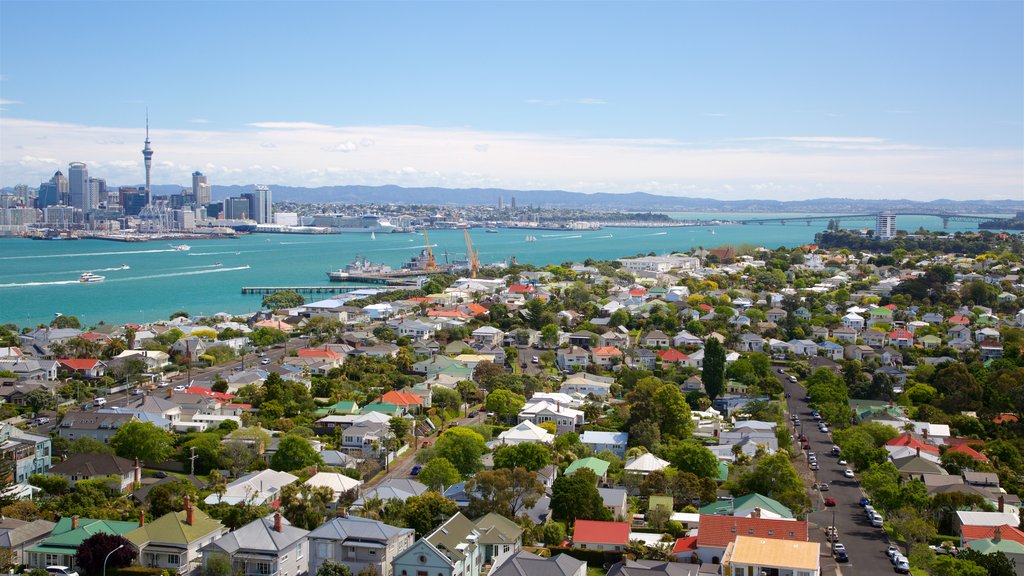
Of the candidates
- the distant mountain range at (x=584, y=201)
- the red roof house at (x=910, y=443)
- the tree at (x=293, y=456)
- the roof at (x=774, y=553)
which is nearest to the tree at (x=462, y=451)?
the tree at (x=293, y=456)

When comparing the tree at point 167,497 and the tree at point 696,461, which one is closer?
the tree at point 167,497

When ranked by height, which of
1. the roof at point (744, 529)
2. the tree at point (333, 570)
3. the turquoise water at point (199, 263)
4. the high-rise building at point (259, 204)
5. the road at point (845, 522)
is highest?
the high-rise building at point (259, 204)

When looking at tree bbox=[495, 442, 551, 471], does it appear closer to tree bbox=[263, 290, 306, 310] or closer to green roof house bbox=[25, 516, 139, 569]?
green roof house bbox=[25, 516, 139, 569]

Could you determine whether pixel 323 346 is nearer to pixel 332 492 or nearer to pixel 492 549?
pixel 332 492

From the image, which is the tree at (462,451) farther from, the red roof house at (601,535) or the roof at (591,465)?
the red roof house at (601,535)

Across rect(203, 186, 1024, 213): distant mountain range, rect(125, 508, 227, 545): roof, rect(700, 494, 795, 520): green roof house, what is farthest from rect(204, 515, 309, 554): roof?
rect(203, 186, 1024, 213): distant mountain range

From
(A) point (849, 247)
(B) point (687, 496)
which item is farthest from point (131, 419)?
(A) point (849, 247)
